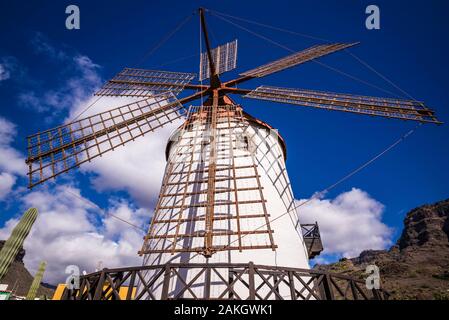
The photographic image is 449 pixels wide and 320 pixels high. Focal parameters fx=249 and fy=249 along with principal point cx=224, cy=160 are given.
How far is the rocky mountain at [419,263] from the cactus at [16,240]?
24394 millimetres

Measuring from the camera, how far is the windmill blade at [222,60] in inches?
523

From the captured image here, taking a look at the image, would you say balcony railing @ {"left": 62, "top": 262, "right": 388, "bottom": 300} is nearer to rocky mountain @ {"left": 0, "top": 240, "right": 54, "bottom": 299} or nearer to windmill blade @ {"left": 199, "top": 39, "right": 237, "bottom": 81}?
windmill blade @ {"left": 199, "top": 39, "right": 237, "bottom": 81}

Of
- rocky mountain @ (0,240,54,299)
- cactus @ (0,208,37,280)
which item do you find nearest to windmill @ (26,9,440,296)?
cactus @ (0,208,37,280)

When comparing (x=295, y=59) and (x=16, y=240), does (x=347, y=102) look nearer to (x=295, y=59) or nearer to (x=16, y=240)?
(x=295, y=59)

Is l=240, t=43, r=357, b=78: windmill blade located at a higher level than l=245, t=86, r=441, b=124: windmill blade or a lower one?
higher

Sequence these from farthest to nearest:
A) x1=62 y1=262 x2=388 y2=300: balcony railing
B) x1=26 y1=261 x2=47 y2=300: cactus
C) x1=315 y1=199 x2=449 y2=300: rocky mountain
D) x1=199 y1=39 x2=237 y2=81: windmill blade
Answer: x1=315 y1=199 x2=449 y2=300: rocky mountain < x1=26 y1=261 x2=47 y2=300: cactus < x1=199 y1=39 x2=237 y2=81: windmill blade < x1=62 y1=262 x2=388 y2=300: balcony railing

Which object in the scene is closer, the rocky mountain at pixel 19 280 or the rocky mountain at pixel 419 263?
the rocky mountain at pixel 419 263

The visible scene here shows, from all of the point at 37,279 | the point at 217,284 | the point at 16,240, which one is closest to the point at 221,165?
the point at 217,284

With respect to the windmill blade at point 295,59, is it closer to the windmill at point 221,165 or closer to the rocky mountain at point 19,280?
the windmill at point 221,165

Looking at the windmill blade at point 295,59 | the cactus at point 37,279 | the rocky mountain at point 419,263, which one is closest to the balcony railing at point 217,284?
the windmill blade at point 295,59

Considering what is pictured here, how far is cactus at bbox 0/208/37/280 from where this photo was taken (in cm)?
1434

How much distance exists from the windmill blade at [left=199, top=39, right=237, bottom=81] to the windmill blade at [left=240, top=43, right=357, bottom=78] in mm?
882

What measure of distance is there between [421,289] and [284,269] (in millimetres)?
30529
